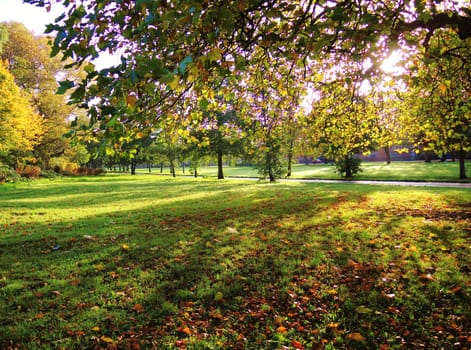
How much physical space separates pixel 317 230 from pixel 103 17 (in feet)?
21.3

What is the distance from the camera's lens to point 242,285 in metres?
4.67

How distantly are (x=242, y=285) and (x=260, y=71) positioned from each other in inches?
167

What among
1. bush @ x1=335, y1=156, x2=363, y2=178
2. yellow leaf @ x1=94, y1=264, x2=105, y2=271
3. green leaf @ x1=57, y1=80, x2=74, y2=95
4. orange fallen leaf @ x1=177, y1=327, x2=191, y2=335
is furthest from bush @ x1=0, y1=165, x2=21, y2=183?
bush @ x1=335, y1=156, x2=363, y2=178

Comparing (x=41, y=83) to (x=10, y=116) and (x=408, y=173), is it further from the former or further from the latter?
(x=408, y=173)

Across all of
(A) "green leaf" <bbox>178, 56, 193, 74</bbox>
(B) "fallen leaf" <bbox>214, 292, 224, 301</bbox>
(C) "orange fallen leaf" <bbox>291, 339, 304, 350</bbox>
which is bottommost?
(C) "orange fallen leaf" <bbox>291, 339, 304, 350</bbox>

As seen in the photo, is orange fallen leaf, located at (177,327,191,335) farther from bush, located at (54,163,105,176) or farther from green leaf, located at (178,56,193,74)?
bush, located at (54,163,105,176)

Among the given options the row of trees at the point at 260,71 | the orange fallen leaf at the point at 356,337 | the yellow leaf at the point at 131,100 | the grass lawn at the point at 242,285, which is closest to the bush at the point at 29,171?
the grass lawn at the point at 242,285

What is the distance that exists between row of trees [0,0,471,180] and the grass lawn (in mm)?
2224

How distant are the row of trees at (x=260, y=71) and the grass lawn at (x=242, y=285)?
2224mm

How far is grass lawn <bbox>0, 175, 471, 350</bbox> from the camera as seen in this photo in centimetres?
344

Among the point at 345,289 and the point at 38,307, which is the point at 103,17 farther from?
the point at 345,289

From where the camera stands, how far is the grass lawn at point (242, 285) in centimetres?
344

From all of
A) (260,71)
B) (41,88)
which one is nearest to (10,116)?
(41,88)

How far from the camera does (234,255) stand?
5.90m
